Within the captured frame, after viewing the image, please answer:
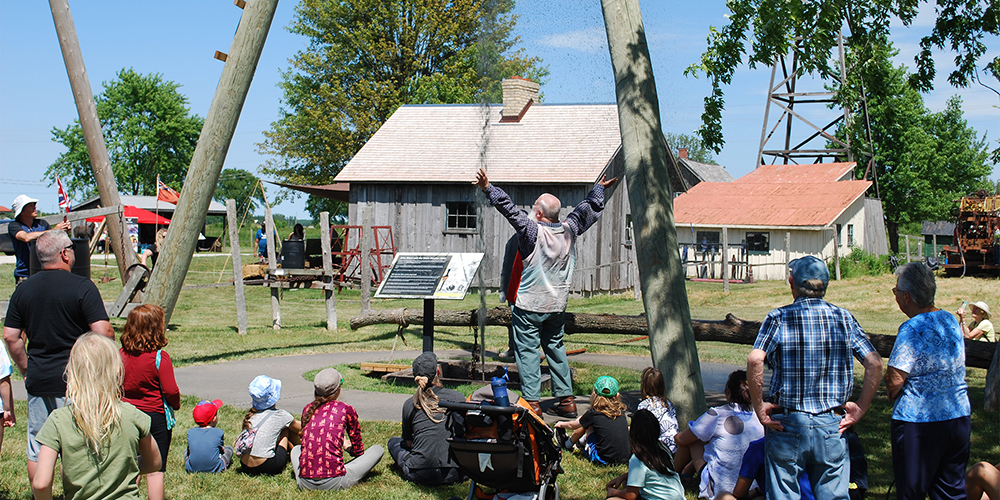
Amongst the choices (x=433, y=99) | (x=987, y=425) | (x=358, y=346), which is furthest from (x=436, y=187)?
(x=987, y=425)

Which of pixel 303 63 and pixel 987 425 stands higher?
pixel 303 63

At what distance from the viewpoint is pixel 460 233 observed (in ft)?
79.4

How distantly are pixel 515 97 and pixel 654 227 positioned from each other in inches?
813

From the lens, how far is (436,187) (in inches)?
953

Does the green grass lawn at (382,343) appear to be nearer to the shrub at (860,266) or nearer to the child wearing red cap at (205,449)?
the child wearing red cap at (205,449)

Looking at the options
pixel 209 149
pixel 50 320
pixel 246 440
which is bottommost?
pixel 246 440

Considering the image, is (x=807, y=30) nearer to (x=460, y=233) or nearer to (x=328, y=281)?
(x=328, y=281)

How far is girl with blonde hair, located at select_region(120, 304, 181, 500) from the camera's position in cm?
494

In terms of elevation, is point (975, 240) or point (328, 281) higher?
point (975, 240)

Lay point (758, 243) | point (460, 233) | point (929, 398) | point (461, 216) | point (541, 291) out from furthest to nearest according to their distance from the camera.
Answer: point (758, 243) → point (461, 216) → point (460, 233) → point (541, 291) → point (929, 398)

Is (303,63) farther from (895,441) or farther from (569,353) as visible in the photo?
(895,441)

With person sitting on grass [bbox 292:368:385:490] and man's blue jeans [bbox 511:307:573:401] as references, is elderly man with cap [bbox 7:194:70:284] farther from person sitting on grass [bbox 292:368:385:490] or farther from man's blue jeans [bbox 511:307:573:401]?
man's blue jeans [bbox 511:307:573:401]

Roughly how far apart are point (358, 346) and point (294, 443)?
22.1 ft

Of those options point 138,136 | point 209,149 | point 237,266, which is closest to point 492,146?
point 237,266
